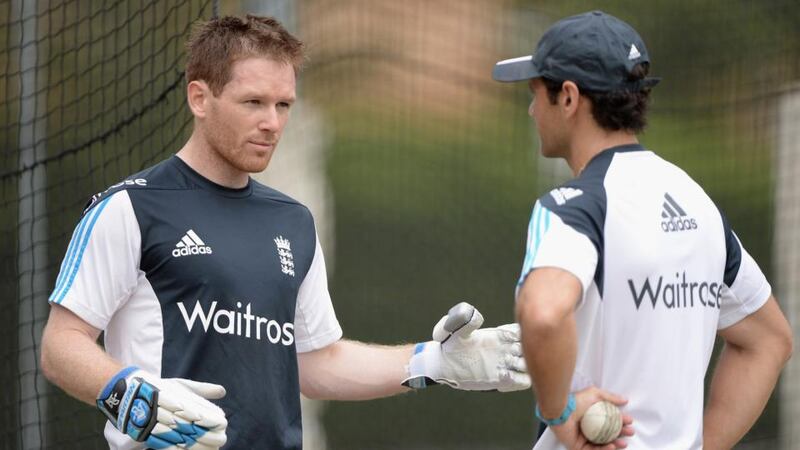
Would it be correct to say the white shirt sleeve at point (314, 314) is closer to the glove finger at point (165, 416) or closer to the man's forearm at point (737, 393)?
the glove finger at point (165, 416)

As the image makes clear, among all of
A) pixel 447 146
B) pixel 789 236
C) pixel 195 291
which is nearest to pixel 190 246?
pixel 195 291

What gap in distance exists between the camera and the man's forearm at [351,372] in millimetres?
3758

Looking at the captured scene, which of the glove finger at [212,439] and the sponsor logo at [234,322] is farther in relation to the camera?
the sponsor logo at [234,322]

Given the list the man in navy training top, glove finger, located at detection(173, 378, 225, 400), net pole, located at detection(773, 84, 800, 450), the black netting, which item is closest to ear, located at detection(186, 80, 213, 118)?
the man in navy training top

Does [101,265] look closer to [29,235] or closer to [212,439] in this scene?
[212,439]

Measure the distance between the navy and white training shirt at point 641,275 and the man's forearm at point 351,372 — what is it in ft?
2.66

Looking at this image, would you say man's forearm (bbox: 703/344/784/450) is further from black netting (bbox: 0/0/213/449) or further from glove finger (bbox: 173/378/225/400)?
black netting (bbox: 0/0/213/449)

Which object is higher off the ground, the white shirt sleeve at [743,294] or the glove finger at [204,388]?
the white shirt sleeve at [743,294]

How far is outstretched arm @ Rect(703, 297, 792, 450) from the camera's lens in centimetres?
321

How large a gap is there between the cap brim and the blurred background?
12.5 feet

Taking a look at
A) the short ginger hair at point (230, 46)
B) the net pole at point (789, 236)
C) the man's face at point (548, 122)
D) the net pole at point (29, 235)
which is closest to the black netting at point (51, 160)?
the net pole at point (29, 235)

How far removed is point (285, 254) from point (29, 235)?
2.56 m

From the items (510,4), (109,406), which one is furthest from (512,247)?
(109,406)

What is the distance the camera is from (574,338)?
276cm
